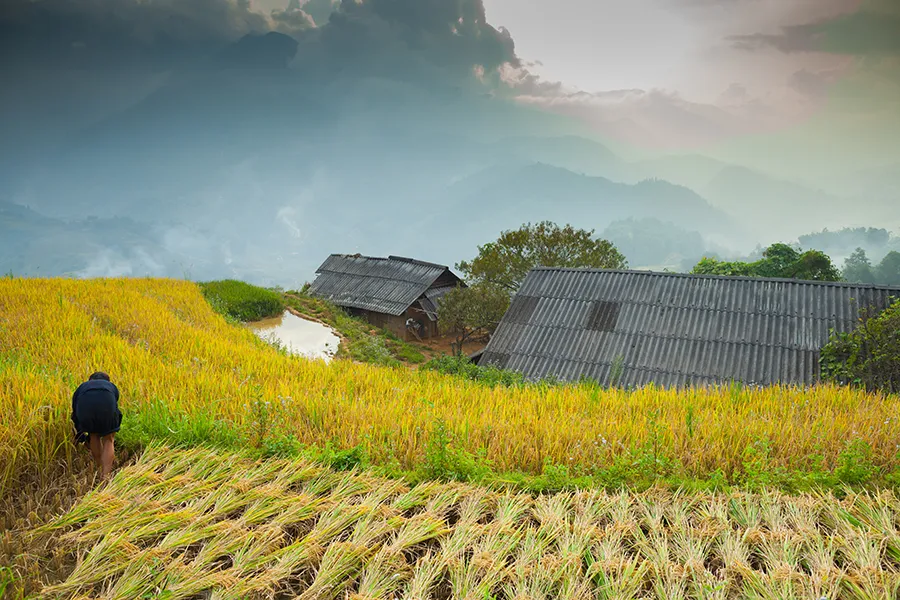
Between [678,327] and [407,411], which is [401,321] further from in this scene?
[407,411]

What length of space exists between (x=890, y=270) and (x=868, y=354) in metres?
72.5

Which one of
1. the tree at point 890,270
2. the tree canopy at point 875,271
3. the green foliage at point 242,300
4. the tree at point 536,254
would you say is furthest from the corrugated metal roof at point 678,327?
the tree at point 890,270

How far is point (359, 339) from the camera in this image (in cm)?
1591

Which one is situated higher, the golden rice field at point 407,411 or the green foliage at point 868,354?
the golden rice field at point 407,411

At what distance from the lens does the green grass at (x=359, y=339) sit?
1407 centimetres

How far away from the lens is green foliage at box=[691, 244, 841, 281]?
84.1 feet

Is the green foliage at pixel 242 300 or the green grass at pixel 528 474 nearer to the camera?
the green grass at pixel 528 474

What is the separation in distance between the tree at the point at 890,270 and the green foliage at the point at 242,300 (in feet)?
243

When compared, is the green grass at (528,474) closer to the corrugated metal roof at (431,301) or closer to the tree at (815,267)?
the corrugated metal roof at (431,301)

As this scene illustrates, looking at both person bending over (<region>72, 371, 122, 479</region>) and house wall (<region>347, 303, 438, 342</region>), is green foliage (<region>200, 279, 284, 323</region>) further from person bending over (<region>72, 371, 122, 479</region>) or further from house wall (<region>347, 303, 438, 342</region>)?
person bending over (<region>72, 371, 122, 479</region>)

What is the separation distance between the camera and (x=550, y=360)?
1121 cm

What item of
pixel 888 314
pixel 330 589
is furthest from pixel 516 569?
pixel 888 314

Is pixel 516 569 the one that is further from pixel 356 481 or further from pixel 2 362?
pixel 2 362

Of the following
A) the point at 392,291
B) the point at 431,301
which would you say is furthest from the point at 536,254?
the point at 392,291
